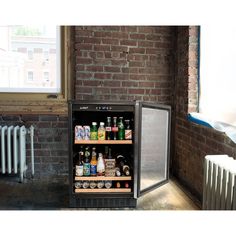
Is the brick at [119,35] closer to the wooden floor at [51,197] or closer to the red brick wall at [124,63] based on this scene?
the red brick wall at [124,63]

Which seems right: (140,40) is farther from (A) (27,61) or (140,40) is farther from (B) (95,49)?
(A) (27,61)

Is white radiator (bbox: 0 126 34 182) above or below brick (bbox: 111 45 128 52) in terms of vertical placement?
below

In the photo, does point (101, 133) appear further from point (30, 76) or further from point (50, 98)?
point (30, 76)

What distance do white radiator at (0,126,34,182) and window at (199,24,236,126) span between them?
78.7 inches

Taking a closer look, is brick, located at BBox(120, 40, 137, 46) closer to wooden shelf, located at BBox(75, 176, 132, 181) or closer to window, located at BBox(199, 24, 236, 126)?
window, located at BBox(199, 24, 236, 126)

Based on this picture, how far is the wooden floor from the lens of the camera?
8.55 ft

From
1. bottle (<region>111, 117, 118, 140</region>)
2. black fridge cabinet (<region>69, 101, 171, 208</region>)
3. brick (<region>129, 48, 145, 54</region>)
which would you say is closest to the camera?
black fridge cabinet (<region>69, 101, 171, 208</region>)

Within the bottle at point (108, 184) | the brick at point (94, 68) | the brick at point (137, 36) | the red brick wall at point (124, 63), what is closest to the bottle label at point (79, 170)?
the bottle at point (108, 184)

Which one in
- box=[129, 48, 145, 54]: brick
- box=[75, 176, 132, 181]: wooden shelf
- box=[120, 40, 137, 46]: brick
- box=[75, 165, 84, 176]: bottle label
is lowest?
box=[75, 176, 132, 181]: wooden shelf

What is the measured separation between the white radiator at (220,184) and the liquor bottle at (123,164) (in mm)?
824

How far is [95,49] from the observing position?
337cm

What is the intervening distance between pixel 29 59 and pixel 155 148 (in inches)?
73.0

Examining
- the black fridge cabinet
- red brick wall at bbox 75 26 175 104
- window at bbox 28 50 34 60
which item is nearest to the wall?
red brick wall at bbox 75 26 175 104

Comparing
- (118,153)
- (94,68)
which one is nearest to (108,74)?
(94,68)
